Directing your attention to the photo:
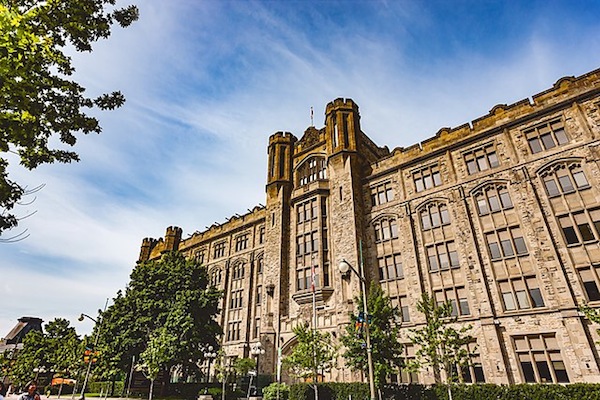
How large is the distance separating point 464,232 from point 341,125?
1796 centimetres

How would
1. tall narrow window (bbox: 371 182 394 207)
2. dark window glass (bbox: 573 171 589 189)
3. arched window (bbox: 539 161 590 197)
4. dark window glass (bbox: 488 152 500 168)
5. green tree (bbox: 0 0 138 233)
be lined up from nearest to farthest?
1. green tree (bbox: 0 0 138 233)
2. dark window glass (bbox: 573 171 589 189)
3. arched window (bbox: 539 161 590 197)
4. dark window glass (bbox: 488 152 500 168)
5. tall narrow window (bbox: 371 182 394 207)

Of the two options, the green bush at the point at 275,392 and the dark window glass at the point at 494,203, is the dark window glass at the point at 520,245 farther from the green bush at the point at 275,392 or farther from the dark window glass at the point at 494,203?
the green bush at the point at 275,392

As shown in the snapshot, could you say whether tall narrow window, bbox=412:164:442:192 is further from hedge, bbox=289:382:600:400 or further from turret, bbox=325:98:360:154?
hedge, bbox=289:382:600:400

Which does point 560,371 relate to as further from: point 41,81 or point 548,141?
point 41,81

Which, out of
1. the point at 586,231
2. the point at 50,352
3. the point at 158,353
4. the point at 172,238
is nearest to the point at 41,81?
the point at 158,353

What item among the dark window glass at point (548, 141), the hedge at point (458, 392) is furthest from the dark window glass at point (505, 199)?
the hedge at point (458, 392)

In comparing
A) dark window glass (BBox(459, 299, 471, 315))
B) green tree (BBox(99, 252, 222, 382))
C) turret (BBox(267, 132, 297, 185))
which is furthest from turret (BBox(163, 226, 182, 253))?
dark window glass (BBox(459, 299, 471, 315))

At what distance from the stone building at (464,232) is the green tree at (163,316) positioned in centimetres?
644

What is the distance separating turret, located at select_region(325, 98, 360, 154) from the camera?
3755cm

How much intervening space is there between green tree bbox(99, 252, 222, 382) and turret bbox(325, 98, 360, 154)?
21034mm

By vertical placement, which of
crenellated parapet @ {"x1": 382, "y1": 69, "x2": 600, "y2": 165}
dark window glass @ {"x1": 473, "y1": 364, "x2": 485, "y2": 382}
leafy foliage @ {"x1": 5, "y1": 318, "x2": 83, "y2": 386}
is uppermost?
crenellated parapet @ {"x1": 382, "y1": 69, "x2": 600, "y2": 165}

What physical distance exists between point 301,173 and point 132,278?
23067mm

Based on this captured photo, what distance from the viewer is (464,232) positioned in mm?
27500

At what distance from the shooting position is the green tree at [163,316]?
31.8 metres
